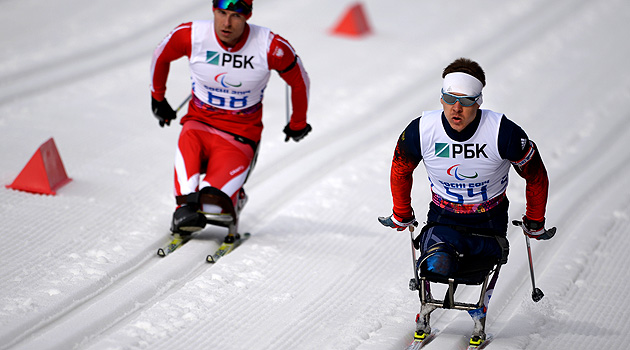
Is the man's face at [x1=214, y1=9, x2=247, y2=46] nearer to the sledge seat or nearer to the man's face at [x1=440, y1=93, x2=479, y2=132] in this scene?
the man's face at [x1=440, y1=93, x2=479, y2=132]

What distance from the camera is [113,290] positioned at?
15.9 feet

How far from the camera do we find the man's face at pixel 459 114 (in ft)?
13.3

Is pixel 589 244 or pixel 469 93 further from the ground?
pixel 469 93

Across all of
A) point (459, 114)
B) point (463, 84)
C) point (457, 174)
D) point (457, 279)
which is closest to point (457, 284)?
point (457, 279)

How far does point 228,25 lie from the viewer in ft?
17.1

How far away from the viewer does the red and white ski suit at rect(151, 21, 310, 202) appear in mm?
5391

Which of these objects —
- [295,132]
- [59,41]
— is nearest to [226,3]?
[295,132]

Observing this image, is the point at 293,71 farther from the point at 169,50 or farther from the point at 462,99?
the point at 462,99

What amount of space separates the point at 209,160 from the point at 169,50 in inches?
30.0

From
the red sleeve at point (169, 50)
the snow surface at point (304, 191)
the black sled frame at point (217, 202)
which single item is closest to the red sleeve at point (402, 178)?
the snow surface at point (304, 191)

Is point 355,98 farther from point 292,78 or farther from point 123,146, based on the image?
point 292,78

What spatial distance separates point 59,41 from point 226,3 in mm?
4764

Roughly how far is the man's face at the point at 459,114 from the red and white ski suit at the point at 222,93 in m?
1.64

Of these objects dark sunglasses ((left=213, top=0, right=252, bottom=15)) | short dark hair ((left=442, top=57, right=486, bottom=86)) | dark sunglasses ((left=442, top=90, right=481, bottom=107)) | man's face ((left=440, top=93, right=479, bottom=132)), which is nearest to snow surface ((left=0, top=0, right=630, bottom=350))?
man's face ((left=440, top=93, right=479, bottom=132))
